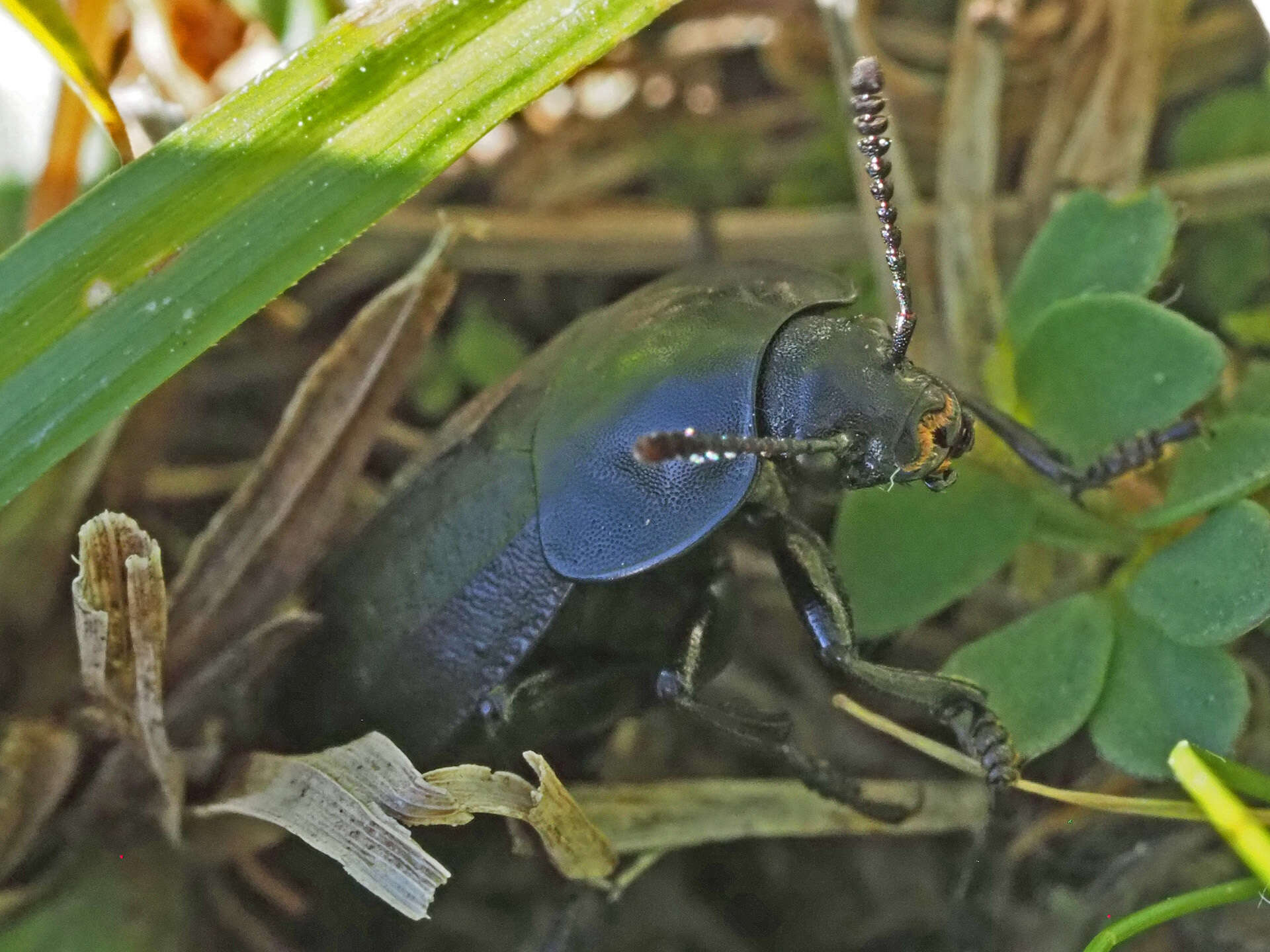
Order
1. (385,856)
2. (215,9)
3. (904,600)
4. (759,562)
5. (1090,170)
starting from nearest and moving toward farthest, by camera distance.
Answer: (385,856)
(904,600)
(759,562)
(1090,170)
(215,9)

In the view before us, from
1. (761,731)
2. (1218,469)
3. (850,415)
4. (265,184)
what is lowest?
(761,731)

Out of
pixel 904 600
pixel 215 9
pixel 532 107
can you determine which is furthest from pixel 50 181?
pixel 904 600

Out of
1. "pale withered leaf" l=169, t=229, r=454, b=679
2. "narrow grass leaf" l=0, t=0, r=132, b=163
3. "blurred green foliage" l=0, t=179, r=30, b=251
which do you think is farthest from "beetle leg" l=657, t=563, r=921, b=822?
"blurred green foliage" l=0, t=179, r=30, b=251

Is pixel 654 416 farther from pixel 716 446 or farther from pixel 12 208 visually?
pixel 12 208

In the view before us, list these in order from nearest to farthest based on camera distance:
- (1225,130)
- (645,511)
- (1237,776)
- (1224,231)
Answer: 1. (1237,776)
2. (645,511)
3. (1224,231)
4. (1225,130)

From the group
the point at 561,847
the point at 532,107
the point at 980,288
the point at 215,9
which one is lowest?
the point at 561,847

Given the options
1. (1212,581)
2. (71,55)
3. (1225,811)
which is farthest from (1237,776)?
(71,55)

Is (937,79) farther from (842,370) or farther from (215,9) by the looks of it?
(215,9)
